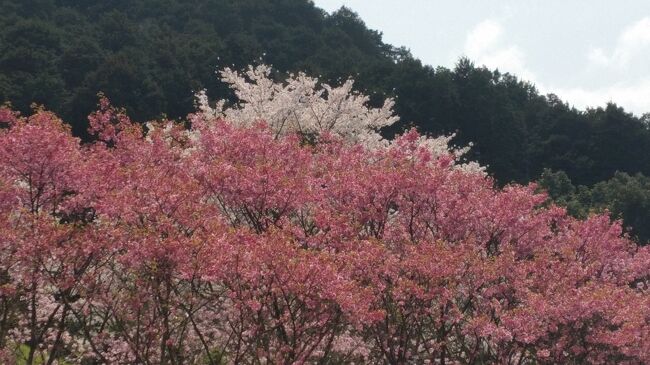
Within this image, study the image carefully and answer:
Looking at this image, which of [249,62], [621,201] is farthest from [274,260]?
[249,62]

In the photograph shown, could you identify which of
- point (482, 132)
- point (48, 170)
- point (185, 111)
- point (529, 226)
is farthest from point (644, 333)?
point (482, 132)

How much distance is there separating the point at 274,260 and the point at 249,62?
5029 centimetres

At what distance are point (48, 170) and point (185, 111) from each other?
3890cm

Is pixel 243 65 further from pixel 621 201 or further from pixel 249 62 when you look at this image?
pixel 621 201

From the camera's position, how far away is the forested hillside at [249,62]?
158 feet

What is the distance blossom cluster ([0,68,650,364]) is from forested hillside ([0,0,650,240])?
2978cm

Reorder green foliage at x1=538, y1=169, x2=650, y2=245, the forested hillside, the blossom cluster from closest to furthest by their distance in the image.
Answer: the blossom cluster → green foliage at x1=538, y1=169, x2=650, y2=245 → the forested hillside

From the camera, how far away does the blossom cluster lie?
11.9 metres

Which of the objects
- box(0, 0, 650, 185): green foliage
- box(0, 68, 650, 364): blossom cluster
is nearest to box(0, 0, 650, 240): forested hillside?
box(0, 0, 650, 185): green foliage

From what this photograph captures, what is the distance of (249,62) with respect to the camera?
5962 centimetres

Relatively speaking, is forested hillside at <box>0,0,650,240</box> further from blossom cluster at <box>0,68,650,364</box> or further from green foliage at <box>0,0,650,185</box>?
blossom cluster at <box>0,68,650,364</box>

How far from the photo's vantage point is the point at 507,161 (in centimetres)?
5981

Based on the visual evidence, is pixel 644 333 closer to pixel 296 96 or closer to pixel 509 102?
pixel 296 96

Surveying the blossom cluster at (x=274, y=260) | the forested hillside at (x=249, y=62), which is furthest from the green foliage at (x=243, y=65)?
the blossom cluster at (x=274, y=260)
